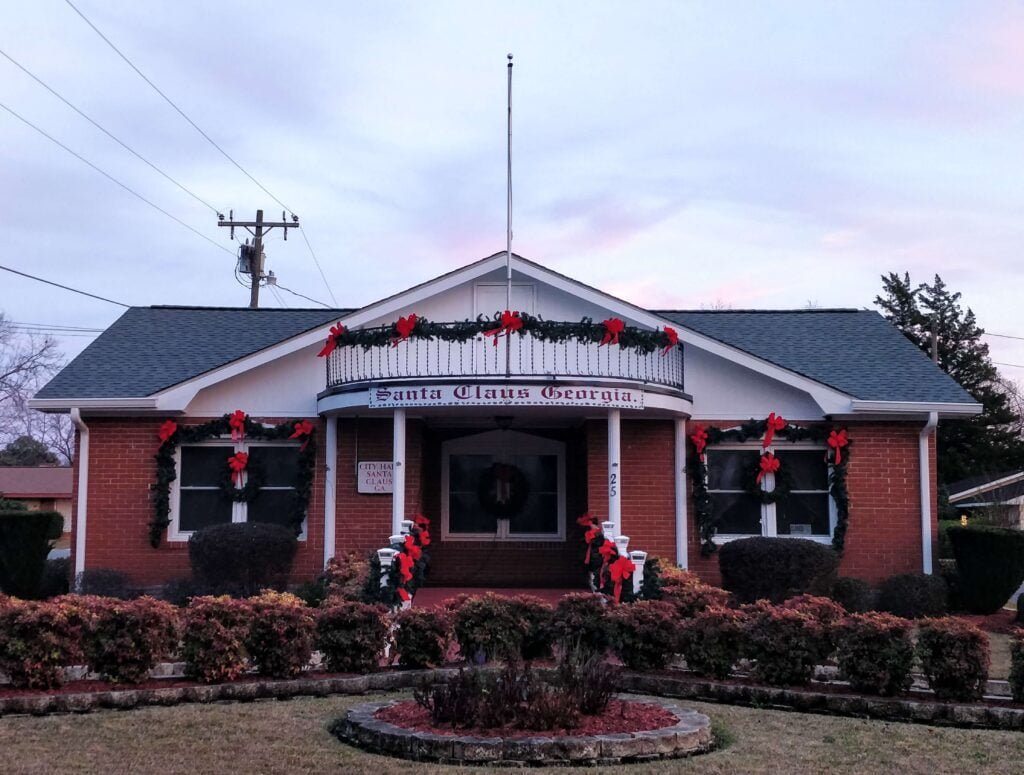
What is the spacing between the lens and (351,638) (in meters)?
10.4

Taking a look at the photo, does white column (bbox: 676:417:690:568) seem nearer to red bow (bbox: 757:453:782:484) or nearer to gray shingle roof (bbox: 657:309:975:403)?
red bow (bbox: 757:453:782:484)

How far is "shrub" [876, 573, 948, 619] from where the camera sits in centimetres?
1576

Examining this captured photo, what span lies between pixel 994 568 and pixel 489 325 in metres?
8.14

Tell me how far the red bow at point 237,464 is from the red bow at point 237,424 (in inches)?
10.9

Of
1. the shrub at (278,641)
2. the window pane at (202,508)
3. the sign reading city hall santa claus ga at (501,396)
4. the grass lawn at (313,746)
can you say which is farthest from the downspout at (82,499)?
the grass lawn at (313,746)

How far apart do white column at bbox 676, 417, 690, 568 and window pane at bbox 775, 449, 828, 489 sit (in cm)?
158

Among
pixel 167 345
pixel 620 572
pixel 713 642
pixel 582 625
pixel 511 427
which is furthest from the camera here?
pixel 167 345

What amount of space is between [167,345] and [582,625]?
37.5 feet

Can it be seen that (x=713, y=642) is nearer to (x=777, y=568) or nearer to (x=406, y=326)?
(x=777, y=568)

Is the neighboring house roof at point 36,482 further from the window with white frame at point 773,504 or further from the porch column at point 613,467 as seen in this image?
the porch column at point 613,467

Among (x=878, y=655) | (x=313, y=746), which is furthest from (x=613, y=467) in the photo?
(x=313, y=746)

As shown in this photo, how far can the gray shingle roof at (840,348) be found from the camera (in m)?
17.1

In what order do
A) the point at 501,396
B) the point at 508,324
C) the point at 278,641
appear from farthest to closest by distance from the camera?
the point at 508,324 < the point at 501,396 < the point at 278,641

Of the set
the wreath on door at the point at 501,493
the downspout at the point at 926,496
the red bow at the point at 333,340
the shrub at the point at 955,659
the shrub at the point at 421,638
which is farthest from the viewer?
the wreath on door at the point at 501,493
